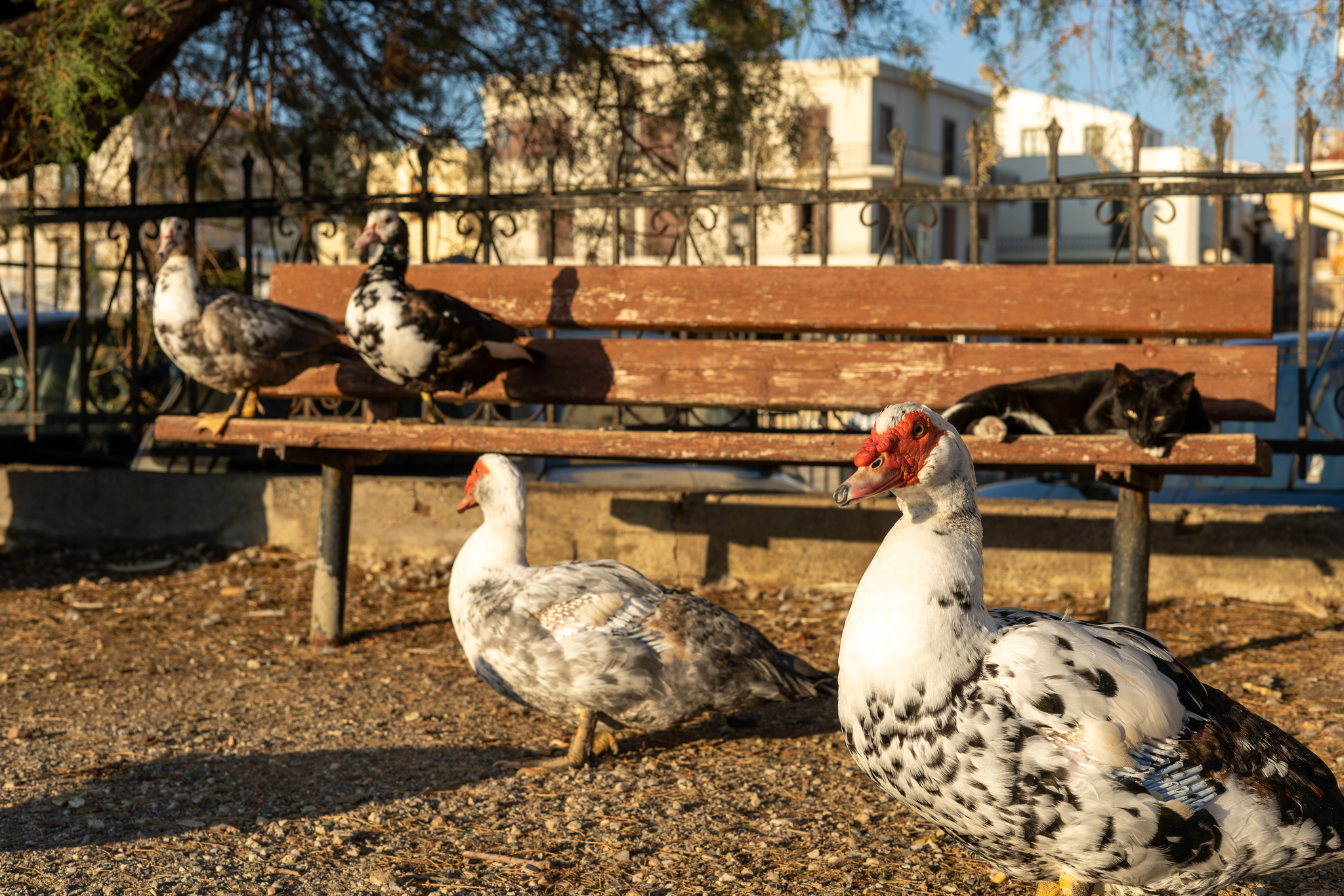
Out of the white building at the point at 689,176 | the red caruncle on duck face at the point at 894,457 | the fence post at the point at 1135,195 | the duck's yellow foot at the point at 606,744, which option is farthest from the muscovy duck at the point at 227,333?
the fence post at the point at 1135,195

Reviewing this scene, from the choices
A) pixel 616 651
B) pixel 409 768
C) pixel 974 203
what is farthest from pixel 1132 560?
pixel 409 768

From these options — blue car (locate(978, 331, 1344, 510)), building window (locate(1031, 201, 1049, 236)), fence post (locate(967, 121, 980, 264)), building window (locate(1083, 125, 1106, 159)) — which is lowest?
blue car (locate(978, 331, 1344, 510))

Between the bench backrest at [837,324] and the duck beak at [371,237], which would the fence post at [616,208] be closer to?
the bench backrest at [837,324]

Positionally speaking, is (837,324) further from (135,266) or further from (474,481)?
(135,266)

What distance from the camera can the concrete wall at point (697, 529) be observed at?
5.71 metres

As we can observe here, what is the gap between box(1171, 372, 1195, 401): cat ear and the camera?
14.5 ft

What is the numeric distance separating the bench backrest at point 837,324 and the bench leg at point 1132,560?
580 mm

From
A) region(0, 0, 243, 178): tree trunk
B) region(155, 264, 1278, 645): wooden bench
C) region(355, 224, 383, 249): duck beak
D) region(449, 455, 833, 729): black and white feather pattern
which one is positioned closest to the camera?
region(449, 455, 833, 729): black and white feather pattern

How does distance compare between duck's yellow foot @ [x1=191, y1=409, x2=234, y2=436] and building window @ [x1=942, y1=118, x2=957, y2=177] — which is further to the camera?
building window @ [x1=942, y1=118, x2=957, y2=177]

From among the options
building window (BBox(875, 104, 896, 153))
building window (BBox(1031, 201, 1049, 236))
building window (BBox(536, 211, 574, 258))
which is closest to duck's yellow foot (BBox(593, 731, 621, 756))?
building window (BBox(536, 211, 574, 258))

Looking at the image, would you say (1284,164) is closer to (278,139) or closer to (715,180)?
(715,180)

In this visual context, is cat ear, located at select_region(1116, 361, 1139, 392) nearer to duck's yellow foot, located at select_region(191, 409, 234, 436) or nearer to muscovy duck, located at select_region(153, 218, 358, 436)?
muscovy duck, located at select_region(153, 218, 358, 436)

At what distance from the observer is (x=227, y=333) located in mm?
5215

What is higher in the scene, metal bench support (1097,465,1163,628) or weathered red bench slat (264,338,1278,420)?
weathered red bench slat (264,338,1278,420)
